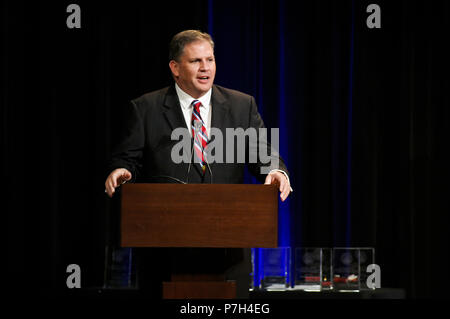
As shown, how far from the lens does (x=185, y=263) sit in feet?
7.26

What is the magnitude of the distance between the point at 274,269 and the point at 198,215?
2.20 meters

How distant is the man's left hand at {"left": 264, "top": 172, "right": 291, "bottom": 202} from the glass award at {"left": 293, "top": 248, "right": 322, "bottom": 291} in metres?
1.77

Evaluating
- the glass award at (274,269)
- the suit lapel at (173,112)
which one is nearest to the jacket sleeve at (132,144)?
the suit lapel at (173,112)

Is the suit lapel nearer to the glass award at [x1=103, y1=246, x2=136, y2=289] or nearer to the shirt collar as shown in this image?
the shirt collar

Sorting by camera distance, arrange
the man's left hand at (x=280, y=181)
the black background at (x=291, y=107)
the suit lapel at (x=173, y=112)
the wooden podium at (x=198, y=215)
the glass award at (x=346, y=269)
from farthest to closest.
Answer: the black background at (x=291, y=107), the glass award at (x=346, y=269), the suit lapel at (x=173, y=112), the man's left hand at (x=280, y=181), the wooden podium at (x=198, y=215)

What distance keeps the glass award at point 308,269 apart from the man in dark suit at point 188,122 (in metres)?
1.47

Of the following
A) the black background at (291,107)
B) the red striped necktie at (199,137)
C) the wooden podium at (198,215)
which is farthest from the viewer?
the black background at (291,107)

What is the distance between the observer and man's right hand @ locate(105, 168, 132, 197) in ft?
7.68

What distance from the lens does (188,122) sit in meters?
2.69

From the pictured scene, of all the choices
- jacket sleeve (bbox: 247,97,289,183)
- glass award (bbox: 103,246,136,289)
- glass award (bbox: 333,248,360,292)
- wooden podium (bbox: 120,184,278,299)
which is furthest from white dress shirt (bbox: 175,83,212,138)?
glass award (bbox: 333,248,360,292)

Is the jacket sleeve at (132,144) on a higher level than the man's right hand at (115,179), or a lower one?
higher

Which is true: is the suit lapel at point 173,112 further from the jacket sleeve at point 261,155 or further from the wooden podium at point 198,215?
the wooden podium at point 198,215

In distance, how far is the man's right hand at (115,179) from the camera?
234cm
